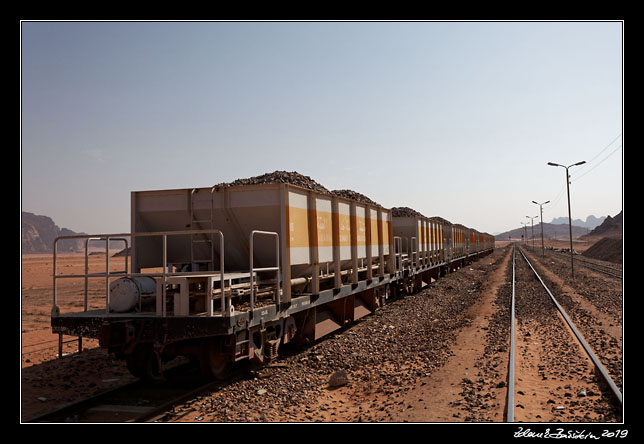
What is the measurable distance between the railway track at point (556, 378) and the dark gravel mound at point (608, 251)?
39780 millimetres

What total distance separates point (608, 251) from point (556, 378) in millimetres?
55275

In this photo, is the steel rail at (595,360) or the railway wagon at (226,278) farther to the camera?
the railway wagon at (226,278)

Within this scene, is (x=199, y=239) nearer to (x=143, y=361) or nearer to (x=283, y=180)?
(x=143, y=361)

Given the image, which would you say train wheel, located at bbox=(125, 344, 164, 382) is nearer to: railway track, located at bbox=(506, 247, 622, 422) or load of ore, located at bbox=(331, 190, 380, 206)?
railway track, located at bbox=(506, 247, 622, 422)

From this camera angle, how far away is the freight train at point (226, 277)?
6.88 m

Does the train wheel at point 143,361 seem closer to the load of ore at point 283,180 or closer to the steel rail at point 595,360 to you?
the load of ore at point 283,180

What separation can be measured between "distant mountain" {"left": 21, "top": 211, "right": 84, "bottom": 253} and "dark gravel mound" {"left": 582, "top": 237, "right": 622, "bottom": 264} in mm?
130423

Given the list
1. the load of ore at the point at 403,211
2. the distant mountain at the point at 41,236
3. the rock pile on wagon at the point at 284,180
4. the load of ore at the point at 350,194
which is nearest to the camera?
the rock pile on wagon at the point at 284,180

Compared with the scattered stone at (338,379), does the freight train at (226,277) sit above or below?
above

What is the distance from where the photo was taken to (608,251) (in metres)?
54.9

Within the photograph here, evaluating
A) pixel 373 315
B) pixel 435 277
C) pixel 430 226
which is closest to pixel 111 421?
pixel 373 315

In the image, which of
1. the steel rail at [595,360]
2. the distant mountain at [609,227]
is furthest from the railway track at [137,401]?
the distant mountain at [609,227]

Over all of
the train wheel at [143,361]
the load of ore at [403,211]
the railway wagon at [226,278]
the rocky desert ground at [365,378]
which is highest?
the load of ore at [403,211]

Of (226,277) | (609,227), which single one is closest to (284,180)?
(226,277)
